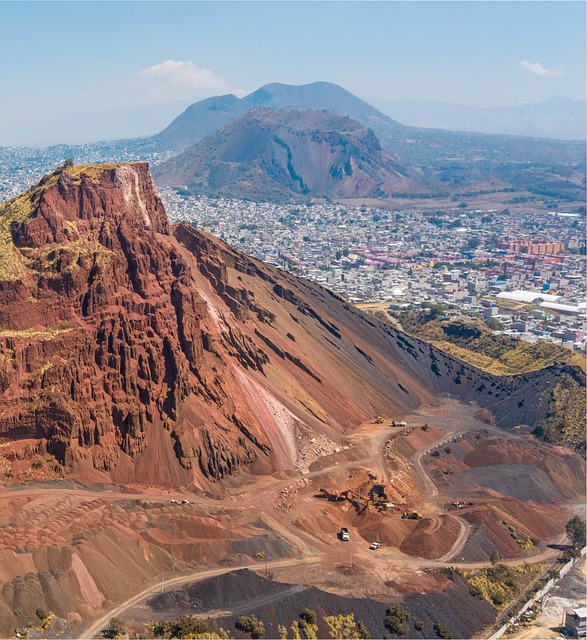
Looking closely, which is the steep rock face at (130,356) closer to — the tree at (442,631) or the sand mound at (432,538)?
the sand mound at (432,538)

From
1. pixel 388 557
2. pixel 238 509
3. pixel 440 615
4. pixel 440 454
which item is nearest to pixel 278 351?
pixel 440 454

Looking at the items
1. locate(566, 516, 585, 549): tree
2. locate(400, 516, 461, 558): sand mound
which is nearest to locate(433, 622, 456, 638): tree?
locate(400, 516, 461, 558): sand mound

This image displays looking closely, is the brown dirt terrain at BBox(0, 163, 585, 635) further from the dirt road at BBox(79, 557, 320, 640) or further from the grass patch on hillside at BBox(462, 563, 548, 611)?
the grass patch on hillside at BBox(462, 563, 548, 611)

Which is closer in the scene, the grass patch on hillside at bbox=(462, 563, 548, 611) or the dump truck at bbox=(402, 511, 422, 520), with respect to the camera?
the grass patch on hillside at bbox=(462, 563, 548, 611)

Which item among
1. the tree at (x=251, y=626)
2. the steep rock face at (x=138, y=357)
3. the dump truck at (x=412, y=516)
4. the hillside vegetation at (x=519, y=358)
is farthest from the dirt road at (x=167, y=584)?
the hillside vegetation at (x=519, y=358)

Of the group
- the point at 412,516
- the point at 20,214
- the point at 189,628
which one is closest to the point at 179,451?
the point at 412,516

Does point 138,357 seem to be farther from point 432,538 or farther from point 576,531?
point 576,531

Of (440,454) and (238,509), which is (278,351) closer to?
(440,454)

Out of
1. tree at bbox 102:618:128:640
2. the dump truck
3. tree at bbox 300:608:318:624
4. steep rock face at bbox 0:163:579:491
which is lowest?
the dump truck
